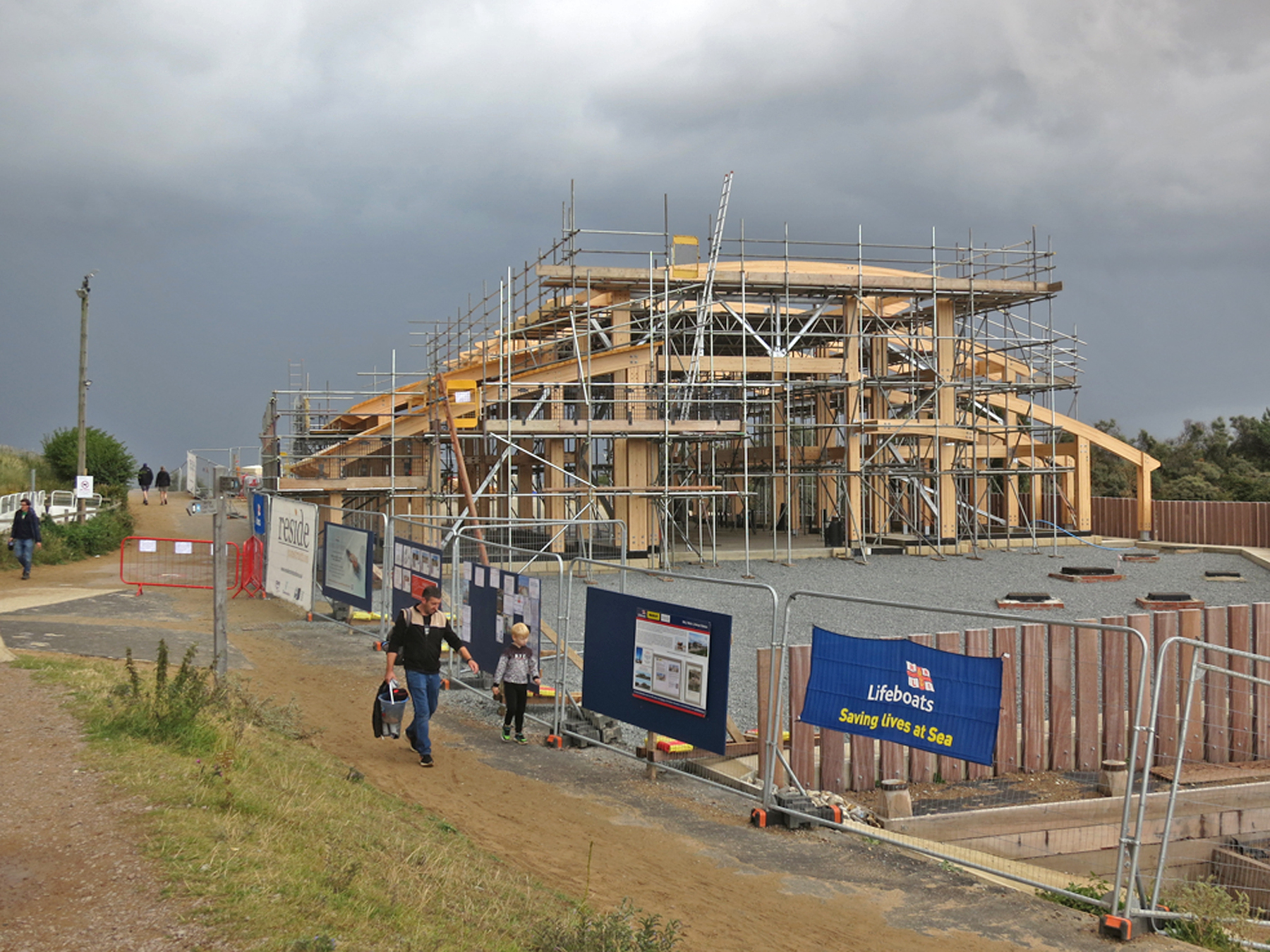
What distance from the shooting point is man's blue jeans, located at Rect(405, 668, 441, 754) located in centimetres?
970

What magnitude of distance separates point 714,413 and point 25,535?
21.5 metres

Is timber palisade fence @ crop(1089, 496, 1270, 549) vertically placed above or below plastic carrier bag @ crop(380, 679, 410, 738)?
above

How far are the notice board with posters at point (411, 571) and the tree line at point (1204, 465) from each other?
44656mm

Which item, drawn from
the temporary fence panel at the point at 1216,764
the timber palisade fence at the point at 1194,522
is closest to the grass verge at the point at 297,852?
the temporary fence panel at the point at 1216,764

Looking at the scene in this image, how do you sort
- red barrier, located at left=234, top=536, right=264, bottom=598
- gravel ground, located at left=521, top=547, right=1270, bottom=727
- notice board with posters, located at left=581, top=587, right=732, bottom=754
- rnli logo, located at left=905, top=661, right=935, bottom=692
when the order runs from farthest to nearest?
red barrier, located at left=234, top=536, right=264, bottom=598 → gravel ground, located at left=521, top=547, right=1270, bottom=727 → notice board with posters, located at left=581, top=587, right=732, bottom=754 → rnli logo, located at left=905, top=661, right=935, bottom=692

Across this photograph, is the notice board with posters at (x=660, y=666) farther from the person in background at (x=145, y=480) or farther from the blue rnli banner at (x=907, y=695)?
the person in background at (x=145, y=480)

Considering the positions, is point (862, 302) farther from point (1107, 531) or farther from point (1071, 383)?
point (1107, 531)

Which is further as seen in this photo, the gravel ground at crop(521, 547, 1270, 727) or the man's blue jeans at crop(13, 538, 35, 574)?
the man's blue jeans at crop(13, 538, 35, 574)

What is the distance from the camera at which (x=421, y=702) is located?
32.5 ft

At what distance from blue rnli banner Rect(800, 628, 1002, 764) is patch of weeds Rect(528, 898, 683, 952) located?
119 inches

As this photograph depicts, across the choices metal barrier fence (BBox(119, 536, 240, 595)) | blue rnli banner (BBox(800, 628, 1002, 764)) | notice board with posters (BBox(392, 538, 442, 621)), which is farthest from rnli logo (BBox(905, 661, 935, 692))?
metal barrier fence (BBox(119, 536, 240, 595))

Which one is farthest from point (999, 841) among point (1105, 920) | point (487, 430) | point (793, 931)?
point (487, 430)

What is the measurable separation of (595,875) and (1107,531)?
39.2 meters

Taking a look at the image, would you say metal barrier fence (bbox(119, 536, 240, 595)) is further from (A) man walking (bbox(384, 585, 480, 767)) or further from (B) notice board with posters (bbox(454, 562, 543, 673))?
(A) man walking (bbox(384, 585, 480, 767))
